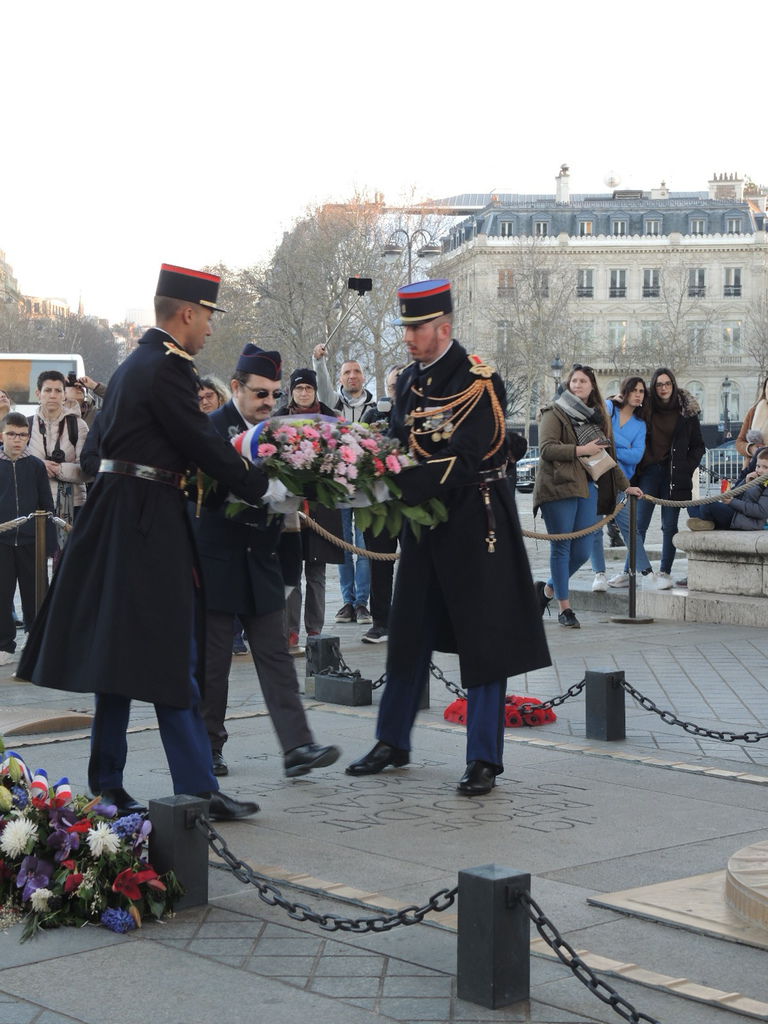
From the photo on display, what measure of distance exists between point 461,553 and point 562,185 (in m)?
95.9

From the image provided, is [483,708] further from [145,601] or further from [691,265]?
[691,265]

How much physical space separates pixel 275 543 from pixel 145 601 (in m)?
1.21

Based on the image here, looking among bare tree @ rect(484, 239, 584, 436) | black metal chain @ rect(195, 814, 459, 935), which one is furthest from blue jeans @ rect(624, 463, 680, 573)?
bare tree @ rect(484, 239, 584, 436)

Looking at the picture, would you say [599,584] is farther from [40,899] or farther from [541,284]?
[541,284]

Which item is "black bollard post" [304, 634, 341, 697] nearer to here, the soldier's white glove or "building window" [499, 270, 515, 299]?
the soldier's white glove

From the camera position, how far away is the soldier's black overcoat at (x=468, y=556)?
6.26m

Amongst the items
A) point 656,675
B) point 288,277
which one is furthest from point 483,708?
point 288,277

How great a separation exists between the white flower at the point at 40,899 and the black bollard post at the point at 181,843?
1.08 feet

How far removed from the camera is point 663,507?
13.2 m

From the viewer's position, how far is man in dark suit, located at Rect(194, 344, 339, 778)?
248 inches

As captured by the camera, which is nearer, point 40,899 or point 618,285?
point 40,899

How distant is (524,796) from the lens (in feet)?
20.3

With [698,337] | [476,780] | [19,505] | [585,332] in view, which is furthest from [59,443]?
[585,332]

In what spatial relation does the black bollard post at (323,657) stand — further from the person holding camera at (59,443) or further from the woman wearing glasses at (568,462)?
the person holding camera at (59,443)
